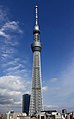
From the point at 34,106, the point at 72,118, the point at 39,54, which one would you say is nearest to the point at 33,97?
the point at 34,106

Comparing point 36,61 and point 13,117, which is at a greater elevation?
point 36,61

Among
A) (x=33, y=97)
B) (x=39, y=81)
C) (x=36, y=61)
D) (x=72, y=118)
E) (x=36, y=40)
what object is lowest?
(x=72, y=118)

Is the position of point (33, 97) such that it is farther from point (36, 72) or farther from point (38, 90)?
point (36, 72)

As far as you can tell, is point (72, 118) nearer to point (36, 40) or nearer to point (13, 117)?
point (13, 117)

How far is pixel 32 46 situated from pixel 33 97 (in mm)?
39008

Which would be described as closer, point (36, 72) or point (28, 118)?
point (28, 118)

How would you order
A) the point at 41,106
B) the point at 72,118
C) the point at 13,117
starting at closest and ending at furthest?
the point at 72,118 < the point at 13,117 < the point at 41,106

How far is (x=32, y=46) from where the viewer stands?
7692 inches

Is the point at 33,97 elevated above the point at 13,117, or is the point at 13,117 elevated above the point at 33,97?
the point at 33,97

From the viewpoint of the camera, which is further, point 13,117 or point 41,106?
point 41,106

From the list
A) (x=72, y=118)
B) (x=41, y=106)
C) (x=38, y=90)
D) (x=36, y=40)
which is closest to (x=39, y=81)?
(x=38, y=90)

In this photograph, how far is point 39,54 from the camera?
195750mm

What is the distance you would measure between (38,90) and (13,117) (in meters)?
37.0

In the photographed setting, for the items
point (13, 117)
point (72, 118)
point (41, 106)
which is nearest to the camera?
point (72, 118)
